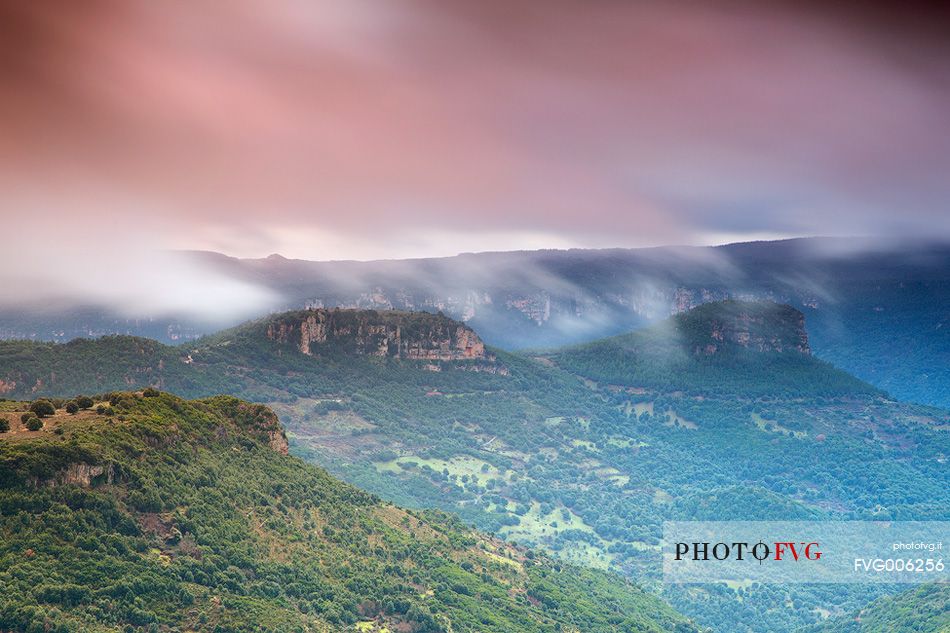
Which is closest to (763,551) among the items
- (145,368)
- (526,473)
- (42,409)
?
(526,473)

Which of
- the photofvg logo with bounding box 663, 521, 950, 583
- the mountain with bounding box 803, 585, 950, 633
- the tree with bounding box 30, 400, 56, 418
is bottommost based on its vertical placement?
the photofvg logo with bounding box 663, 521, 950, 583

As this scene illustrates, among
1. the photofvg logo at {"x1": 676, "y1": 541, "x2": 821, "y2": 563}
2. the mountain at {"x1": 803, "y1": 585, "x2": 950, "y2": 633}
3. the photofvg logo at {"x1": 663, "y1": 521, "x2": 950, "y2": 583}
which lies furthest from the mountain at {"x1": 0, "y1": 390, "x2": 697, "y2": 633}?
the photofvg logo at {"x1": 676, "y1": 541, "x2": 821, "y2": 563}

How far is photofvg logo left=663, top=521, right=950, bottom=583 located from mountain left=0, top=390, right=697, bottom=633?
4027cm

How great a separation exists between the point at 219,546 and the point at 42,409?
15.4m

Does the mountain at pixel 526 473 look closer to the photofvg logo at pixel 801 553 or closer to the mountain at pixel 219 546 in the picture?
the photofvg logo at pixel 801 553

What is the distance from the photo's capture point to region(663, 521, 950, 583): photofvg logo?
448ft

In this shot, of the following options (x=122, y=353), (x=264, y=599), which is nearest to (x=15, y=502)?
(x=264, y=599)

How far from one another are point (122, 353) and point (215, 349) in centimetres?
2519

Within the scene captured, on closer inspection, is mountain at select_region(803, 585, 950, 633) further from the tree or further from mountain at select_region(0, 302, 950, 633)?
the tree

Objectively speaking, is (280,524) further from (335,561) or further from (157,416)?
(157,416)

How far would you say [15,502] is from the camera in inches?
2361

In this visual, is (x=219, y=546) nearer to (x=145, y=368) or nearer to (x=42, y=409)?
(x=42, y=409)

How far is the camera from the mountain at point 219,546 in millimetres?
58844

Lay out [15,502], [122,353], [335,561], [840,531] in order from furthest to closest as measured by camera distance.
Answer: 1. [122,353]
2. [840,531]
3. [335,561]
4. [15,502]
